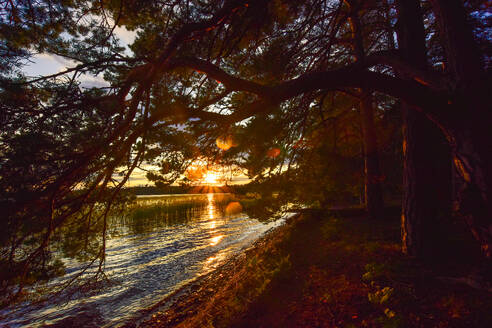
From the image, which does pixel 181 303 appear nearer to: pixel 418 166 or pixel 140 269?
pixel 140 269

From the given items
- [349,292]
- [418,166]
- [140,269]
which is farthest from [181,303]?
[418,166]

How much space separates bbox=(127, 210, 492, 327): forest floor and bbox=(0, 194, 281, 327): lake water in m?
1.22

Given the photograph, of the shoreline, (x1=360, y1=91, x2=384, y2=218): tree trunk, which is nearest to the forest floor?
the shoreline

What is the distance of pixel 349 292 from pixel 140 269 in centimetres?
938

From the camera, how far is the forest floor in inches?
119

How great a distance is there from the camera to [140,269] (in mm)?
9969

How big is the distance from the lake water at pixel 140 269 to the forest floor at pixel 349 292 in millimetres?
1220

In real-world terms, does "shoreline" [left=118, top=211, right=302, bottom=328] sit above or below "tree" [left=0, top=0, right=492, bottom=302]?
below

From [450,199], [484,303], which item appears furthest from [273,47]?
[450,199]

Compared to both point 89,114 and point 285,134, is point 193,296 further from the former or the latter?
point 89,114

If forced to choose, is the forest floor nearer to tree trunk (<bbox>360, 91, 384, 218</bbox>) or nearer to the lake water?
the lake water

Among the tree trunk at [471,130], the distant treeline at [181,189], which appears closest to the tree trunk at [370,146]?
the distant treeline at [181,189]

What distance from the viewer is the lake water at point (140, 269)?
6.57 m

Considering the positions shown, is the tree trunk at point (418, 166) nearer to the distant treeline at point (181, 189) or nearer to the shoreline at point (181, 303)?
the distant treeline at point (181, 189)
